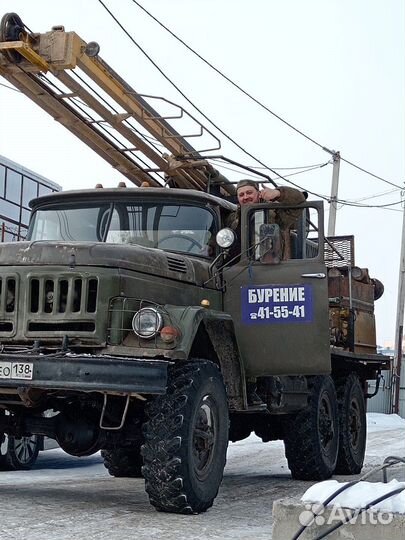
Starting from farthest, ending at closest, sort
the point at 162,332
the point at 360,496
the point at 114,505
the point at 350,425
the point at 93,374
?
the point at 350,425 → the point at 114,505 → the point at 162,332 → the point at 93,374 → the point at 360,496

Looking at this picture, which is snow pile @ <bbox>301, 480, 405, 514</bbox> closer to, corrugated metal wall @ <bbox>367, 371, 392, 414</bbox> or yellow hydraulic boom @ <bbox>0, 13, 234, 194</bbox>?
yellow hydraulic boom @ <bbox>0, 13, 234, 194</bbox>

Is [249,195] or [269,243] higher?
[249,195]

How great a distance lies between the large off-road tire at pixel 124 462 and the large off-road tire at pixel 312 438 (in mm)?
1565

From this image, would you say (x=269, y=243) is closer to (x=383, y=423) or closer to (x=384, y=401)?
(x=383, y=423)

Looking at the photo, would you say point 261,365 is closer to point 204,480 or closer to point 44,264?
point 204,480

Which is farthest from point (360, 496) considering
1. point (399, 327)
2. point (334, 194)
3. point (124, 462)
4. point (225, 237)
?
point (399, 327)

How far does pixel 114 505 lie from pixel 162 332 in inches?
57.7

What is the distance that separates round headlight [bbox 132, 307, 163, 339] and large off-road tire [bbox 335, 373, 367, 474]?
489 centimetres

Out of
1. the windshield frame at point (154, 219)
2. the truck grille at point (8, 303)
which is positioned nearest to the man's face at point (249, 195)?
the windshield frame at point (154, 219)

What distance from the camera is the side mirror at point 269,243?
7812 millimetres

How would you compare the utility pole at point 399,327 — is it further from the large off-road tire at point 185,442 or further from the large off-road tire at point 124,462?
the large off-road tire at point 185,442

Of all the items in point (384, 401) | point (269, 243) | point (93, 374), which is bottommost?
point (384, 401)

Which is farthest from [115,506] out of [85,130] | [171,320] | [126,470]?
[85,130]

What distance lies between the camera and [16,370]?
20.9 ft
